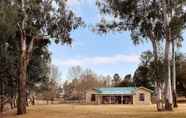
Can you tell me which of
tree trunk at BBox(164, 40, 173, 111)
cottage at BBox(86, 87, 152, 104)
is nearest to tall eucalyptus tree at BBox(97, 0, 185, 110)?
tree trunk at BBox(164, 40, 173, 111)

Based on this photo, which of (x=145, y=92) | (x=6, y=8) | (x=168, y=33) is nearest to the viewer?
(x=6, y=8)

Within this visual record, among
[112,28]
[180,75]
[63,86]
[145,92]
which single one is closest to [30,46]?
[112,28]

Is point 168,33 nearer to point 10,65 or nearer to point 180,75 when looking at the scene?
point 10,65

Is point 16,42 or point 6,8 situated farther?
point 16,42

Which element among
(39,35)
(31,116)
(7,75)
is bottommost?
(31,116)

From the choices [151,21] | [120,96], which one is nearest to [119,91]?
[120,96]

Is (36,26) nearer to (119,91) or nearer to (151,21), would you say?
(151,21)

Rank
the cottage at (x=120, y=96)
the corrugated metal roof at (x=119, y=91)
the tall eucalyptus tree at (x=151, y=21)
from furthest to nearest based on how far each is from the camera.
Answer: the corrugated metal roof at (x=119, y=91) < the cottage at (x=120, y=96) < the tall eucalyptus tree at (x=151, y=21)

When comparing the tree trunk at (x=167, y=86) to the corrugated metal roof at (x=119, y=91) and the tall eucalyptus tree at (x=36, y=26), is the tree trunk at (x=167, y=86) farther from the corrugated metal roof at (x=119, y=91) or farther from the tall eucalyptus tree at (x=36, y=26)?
the corrugated metal roof at (x=119, y=91)

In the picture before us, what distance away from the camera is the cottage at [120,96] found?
79438 mm

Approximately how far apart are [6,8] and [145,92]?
53169mm

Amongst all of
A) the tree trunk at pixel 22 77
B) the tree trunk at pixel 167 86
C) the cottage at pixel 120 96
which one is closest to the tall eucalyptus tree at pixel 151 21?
the tree trunk at pixel 167 86

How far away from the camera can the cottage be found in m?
79.4

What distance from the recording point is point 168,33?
35.4 meters
